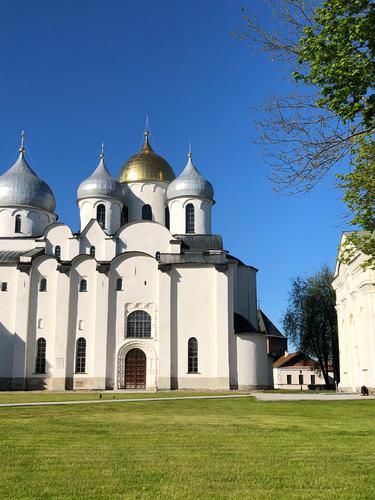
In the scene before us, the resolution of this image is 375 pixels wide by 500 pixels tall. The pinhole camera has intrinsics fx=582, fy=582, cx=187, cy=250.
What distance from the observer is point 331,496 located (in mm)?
6938

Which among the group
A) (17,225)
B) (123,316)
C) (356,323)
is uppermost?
(17,225)

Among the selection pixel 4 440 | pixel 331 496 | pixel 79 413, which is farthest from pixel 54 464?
pixel 79 413

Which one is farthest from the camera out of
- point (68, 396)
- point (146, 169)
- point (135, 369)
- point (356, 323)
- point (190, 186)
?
point (146, 169)

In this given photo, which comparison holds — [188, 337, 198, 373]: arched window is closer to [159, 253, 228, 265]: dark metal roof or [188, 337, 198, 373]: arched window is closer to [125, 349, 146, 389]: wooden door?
[125, 349, 146, 389]: wooden door

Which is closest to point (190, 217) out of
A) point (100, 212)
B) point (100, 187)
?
A: point (100, 212)

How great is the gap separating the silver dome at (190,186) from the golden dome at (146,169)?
2.49 metres

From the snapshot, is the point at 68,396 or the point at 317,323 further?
the point at 317,323

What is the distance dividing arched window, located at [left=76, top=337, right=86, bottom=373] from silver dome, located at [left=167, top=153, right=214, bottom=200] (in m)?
14.4

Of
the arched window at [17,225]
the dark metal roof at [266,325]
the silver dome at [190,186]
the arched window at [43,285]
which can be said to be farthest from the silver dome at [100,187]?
the dark metal roof at [266,325]

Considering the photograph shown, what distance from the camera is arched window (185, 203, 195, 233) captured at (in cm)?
4850

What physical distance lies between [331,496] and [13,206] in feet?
147

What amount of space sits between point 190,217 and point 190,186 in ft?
8.50

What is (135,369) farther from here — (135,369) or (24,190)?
(24,190)

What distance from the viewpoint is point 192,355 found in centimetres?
4231
